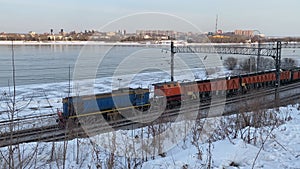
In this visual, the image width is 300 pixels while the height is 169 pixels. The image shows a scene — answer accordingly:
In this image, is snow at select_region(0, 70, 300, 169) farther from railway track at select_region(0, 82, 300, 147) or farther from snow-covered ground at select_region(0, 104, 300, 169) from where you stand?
railway track at select_region(0, 82, 300, 147)

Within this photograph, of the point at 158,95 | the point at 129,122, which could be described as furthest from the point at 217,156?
the point at 158,95

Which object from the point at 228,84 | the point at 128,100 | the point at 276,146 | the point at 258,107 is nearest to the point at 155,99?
the point at 128,100

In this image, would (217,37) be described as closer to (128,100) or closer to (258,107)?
(128,100)

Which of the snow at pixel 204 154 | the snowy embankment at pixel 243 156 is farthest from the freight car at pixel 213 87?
the snowy embankment at pixel 243 156

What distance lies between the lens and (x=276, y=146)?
622 cm

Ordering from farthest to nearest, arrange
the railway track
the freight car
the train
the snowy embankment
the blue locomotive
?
the freight car < the train < the blue locomotive < the railway track < the snowy embankment

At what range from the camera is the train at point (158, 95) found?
1664cm

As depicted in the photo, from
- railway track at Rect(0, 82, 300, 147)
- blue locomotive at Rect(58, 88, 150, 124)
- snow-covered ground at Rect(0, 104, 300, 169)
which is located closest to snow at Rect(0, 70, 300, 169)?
snow-covered ground at Rect(0, 104, 300, 169)

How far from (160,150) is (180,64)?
5507 centimetres

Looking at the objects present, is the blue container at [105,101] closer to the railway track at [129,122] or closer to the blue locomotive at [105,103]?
the blue locomotive at [105,103]

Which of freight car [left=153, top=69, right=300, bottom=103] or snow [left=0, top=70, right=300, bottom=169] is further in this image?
freight car [left=153, top=69, right=300, bottom=103]

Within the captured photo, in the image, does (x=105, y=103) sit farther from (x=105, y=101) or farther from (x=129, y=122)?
(x=129, y=122)

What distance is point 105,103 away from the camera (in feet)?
60.2

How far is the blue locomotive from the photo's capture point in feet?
53.7
